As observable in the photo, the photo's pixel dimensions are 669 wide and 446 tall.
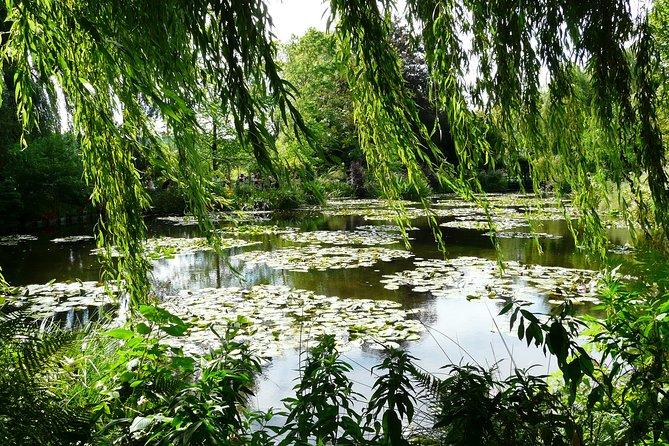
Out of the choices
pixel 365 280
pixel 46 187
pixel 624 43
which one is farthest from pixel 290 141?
pixel 46 187

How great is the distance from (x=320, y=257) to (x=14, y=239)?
706cm

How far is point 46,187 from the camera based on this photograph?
1248 cm

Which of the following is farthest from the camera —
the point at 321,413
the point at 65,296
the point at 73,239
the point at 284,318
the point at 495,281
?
the point at 73,239

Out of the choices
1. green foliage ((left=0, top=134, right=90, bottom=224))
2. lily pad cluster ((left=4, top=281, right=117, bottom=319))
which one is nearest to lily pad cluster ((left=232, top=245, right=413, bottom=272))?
lily pad cluster ((left=4, top=281, right=117, bottom=319))

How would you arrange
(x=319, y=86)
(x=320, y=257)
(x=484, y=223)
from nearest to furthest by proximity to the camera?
(x=320, y=257) < (x=484, y=223) < (x=319, y=86)

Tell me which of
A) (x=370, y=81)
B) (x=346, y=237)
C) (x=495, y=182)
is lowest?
(x=346, y=237)

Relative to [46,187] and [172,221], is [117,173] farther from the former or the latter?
[172,221]

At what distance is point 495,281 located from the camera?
615cm

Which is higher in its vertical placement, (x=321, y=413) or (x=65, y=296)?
(x=321, y=413)

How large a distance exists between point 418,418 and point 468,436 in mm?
1625

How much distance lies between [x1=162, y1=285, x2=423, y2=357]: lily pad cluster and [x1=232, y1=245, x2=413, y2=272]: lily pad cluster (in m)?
1.30

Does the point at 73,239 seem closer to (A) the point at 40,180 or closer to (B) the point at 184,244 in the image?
(A) the point at 40,180

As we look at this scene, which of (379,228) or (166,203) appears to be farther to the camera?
(166,203)

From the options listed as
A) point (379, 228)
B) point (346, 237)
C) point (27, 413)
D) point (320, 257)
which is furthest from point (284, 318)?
point (379, 228)
